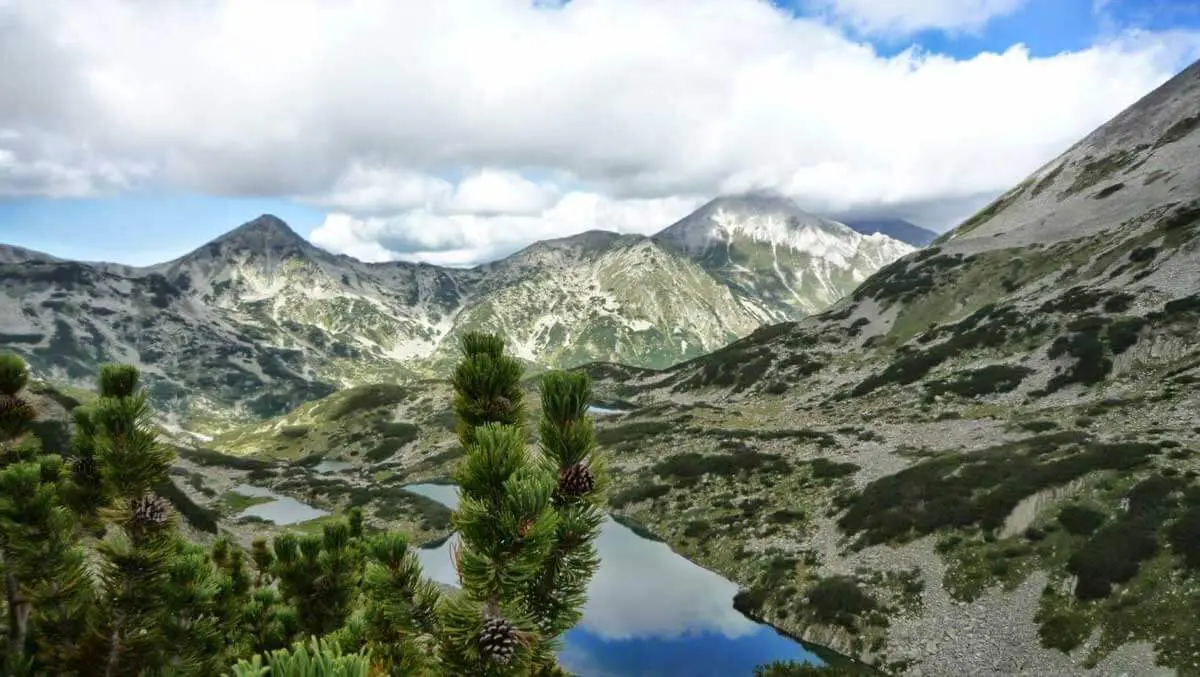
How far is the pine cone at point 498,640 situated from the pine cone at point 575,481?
1.08m

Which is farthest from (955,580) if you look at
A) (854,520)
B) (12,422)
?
(12,422)

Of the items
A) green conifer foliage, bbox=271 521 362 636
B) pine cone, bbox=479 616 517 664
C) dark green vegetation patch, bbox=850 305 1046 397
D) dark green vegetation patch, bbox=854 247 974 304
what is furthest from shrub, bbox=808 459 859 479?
dark green vegetation patch, bbox=854 247 974 304

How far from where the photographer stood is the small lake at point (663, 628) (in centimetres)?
3534

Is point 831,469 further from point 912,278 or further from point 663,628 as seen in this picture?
point 912,278

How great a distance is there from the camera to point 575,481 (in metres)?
4.90

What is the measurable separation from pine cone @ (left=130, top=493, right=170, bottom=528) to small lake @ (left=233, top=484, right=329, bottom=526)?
73261 mm

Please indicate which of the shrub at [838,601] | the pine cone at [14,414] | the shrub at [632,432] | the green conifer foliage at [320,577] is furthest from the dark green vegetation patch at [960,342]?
the pine cone at [14,414]

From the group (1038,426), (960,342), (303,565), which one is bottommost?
(1038,426)

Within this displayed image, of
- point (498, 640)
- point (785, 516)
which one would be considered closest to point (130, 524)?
point (498, 640)

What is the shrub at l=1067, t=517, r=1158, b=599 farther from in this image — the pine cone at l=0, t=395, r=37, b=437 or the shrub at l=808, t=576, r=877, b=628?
the pine cone at l=0, t=395, r=37, b=437

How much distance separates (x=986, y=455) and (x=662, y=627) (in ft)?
90.0

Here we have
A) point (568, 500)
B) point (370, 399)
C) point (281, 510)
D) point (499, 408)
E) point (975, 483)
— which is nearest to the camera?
point (568, 500)

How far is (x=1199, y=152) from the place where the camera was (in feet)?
332

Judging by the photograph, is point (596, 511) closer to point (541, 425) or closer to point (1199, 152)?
point (541, 425)
